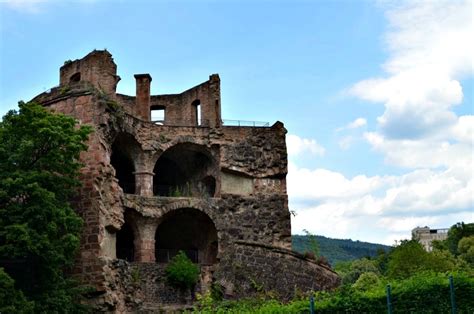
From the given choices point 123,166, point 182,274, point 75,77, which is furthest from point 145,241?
Result: point 75,77

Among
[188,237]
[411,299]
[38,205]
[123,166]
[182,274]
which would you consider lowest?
[411,299]

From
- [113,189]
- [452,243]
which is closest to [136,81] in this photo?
[113,189]

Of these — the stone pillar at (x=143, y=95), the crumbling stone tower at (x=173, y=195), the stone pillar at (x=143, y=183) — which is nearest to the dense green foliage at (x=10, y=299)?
the crumbling stone tower at (x=173, y=195)

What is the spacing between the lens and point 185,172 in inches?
1342

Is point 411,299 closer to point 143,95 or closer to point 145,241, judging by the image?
point 145,241

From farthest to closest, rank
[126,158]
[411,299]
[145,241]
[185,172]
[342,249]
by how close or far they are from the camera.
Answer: [342,249] < [185,172] < [126,158] < [145,241] < [411,299]

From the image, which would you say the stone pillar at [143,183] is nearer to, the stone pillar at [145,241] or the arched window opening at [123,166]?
the arched window opening at [123,166]

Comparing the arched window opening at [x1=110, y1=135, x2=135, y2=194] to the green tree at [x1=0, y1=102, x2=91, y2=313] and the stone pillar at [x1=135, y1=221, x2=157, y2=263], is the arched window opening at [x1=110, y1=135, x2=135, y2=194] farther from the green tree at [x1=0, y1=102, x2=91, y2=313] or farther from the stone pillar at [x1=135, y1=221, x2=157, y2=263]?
the green tree at [x1=0, y1=102, x2=91, y2=313]

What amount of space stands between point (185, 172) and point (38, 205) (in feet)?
53.7

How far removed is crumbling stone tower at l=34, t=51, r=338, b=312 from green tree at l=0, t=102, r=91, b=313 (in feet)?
9.14

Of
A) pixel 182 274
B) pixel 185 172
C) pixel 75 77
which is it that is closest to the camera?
pixel 182 274

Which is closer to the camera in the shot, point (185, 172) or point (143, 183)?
point (143, 183)

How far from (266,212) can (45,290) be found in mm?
14084

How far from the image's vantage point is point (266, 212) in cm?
3084
